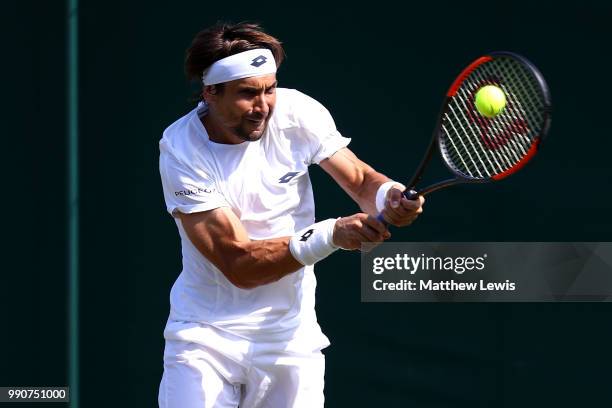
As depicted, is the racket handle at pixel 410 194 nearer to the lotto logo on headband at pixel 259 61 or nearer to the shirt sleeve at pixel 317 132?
the shirt sleeve at pixel 317 132

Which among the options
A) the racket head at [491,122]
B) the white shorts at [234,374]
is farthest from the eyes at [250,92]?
the white shorts at [234,374]

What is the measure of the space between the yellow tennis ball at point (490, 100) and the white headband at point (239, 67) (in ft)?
2.00

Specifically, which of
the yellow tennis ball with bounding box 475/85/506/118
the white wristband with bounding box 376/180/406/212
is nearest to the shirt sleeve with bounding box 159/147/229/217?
the white wristband with bounding box 376/180/406/212

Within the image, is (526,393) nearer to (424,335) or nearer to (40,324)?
(424,335)

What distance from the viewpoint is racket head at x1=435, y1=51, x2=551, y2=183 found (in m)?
3.61

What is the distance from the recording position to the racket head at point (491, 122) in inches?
142

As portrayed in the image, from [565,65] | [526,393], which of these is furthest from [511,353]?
[565,65]

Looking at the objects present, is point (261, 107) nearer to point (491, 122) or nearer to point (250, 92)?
point (250, 92)

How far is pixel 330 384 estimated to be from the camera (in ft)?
16.9

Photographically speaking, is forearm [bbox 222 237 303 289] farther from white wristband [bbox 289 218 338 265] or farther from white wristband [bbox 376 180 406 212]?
white wristband [bbox 376 180 406 212]

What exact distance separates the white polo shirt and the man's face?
66 mm

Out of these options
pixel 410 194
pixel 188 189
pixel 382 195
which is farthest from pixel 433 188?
pixel 188 189

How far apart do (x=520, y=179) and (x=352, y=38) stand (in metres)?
0.77

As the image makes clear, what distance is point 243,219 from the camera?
13.0ft
